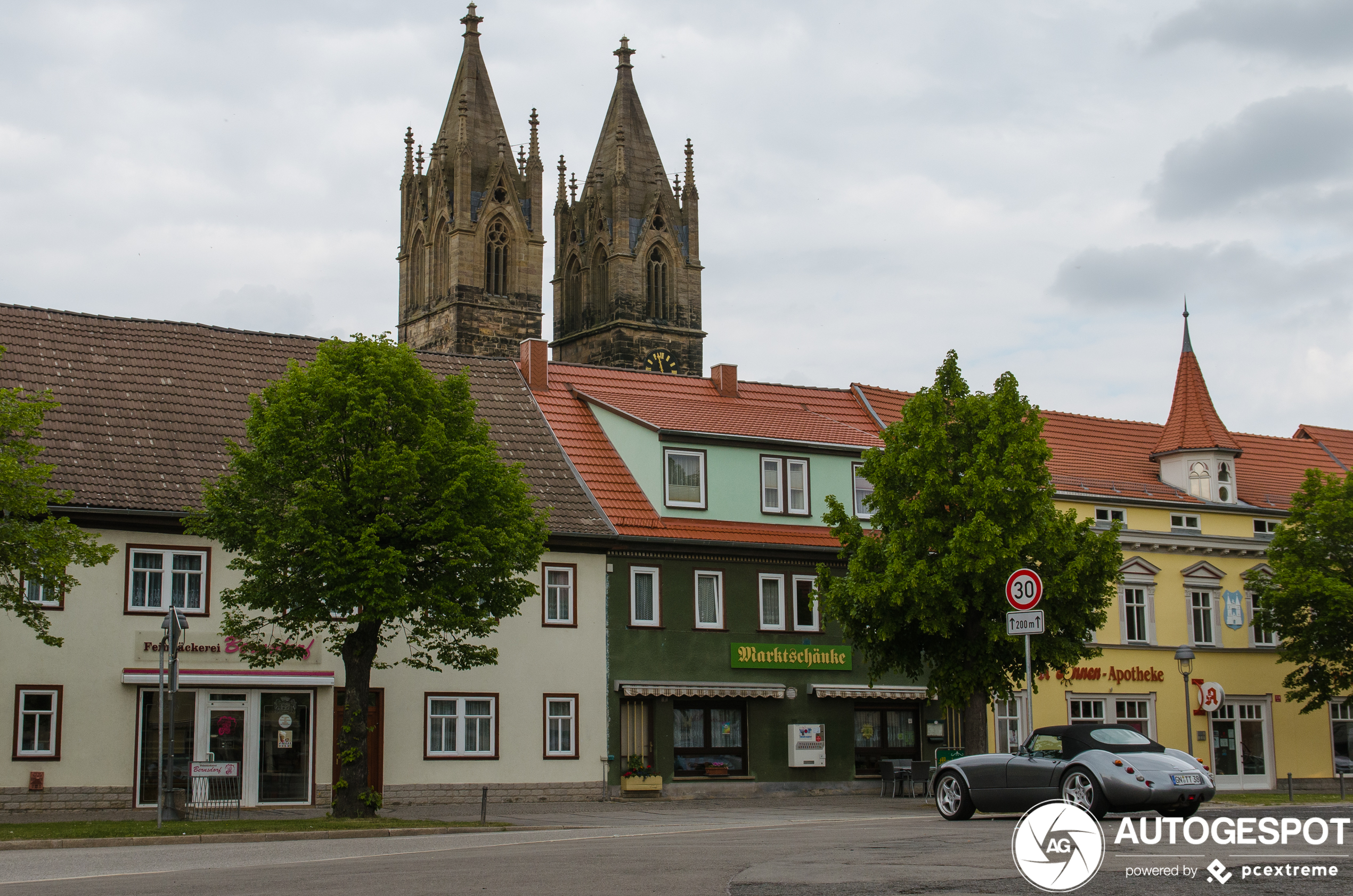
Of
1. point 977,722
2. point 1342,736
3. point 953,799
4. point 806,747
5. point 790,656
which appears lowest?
point 953,799

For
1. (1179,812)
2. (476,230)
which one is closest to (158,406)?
(1179,812)

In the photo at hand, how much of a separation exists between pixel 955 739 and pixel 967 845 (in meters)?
22.4

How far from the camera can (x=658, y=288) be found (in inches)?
3533

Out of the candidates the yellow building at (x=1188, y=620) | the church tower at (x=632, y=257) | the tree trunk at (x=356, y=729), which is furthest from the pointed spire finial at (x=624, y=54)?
the tree trunk at (x=356, y=729)

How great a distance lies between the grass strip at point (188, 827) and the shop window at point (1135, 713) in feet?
70.9

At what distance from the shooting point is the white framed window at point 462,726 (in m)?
31.9

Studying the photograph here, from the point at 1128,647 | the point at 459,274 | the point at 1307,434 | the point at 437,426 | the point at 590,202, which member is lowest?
the point at 1128,647

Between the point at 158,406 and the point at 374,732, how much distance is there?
785cm

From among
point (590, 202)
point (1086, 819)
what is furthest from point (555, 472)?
point (590, 202)

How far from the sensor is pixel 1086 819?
16.3 meters

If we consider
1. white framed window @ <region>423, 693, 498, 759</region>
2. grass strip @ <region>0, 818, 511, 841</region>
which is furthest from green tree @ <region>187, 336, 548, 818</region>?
white framed window @ <region>423, 693, 498, 759</region>

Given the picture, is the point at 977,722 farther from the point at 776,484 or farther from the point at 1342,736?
the point at 1342,736

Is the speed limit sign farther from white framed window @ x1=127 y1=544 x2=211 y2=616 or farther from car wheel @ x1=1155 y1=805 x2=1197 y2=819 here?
white framed window @ x1=127 y1=544 x2=211 y2=616

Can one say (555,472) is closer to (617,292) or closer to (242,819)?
(242,819)
